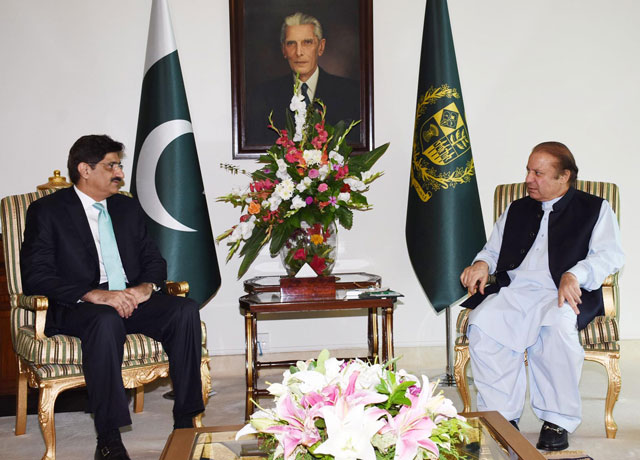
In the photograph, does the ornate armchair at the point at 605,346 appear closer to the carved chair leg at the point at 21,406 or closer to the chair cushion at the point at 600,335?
the chair cushion at the point at 600,335

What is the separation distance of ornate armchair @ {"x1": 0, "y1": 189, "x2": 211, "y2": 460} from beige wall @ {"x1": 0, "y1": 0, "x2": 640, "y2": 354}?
4.11 ft

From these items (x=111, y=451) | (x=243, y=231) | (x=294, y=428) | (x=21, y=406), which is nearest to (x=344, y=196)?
(x=243, y=231)

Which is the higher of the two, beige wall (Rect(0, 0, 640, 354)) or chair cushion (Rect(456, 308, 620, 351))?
beige wall (Rect(0, 0, 640, 354))

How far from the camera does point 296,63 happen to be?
4.61m

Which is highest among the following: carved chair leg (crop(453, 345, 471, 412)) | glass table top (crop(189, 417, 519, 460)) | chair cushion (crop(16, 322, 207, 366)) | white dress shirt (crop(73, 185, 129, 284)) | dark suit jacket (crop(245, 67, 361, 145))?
dark suit jacket (crop(245, 67, 361, 145))

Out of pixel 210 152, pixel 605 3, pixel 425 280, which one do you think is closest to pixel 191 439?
pixel 425 280

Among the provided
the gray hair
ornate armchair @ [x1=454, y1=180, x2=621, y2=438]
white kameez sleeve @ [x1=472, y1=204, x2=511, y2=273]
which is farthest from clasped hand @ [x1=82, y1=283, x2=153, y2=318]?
the gray hair

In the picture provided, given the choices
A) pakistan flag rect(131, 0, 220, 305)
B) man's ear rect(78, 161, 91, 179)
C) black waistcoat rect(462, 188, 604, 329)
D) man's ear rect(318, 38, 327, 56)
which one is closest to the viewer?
black waistcoat rect(462, 188, 604, 329)

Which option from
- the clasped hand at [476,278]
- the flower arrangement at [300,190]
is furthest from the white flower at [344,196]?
the clasped hand at [476,278]

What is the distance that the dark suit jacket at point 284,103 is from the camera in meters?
4.57

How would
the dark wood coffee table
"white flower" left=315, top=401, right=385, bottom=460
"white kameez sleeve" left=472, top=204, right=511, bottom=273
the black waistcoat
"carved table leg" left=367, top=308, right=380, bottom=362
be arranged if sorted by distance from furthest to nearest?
"carved table leg" left=367, top=308, right=380, bottom=362 < "white kameez sleeve" left=472, top=204, right=511, bottom=273 < the black waistcoat < the dark wood coffee table < "white flower" left=315, top=401, right=385, bottom=460

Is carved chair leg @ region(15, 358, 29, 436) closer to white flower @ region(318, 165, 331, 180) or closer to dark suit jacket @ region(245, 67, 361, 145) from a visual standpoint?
white flower @ region(318, 165, 331, 180)

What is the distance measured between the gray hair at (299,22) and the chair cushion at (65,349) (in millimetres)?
2266

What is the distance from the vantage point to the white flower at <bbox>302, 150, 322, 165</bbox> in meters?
3.44
